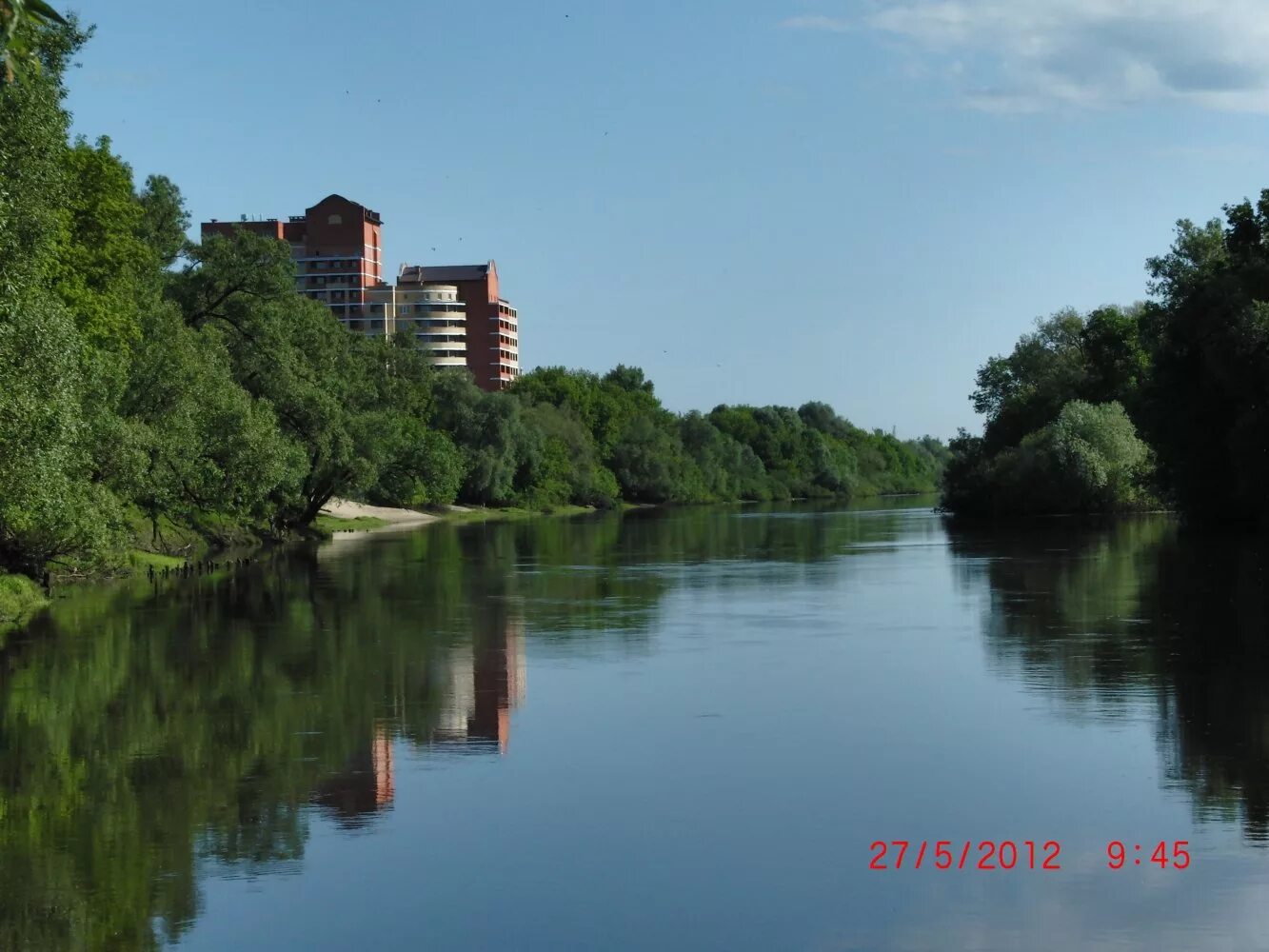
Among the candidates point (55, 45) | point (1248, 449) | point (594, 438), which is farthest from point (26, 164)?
point (594, 438)

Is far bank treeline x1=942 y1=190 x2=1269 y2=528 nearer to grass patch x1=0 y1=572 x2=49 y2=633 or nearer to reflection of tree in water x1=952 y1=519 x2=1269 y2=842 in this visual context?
reflection of tree in water x1=952 y1=519 x2=1269 y2=842

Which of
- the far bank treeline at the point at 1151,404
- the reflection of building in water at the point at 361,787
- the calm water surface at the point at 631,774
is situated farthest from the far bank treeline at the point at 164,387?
the far bank treeline at the point at 1151,404

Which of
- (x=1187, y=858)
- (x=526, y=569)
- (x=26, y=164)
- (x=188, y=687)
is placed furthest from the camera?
(x=526, y=569)

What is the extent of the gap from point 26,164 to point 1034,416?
257 feet

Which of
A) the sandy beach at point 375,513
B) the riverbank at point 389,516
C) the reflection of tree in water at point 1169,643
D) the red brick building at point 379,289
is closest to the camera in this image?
the reflection of tree in water at point 1169,643

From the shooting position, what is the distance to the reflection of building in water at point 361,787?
13.7 metres

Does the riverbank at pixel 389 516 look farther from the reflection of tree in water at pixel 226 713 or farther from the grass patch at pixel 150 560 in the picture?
the reflection of tree in water at pixel 226 713

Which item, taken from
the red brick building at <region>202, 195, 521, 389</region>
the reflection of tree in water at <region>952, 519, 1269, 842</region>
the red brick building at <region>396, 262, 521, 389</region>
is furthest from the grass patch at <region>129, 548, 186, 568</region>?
the red brick building at <region>396, 262, 521, 389</region>

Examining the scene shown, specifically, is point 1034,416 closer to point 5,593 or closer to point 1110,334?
point 1110,334

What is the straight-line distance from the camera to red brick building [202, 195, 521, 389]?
184m

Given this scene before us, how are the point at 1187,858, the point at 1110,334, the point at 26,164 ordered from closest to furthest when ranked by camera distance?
the point at 1187,858 → the point at 26,164 → the point at 1110,334

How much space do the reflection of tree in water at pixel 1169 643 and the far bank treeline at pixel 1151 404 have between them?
7.37 meters

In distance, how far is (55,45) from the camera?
110ft

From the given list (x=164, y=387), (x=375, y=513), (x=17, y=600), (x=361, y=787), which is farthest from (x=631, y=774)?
(x=375, y=513)
